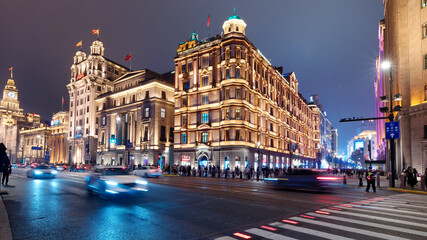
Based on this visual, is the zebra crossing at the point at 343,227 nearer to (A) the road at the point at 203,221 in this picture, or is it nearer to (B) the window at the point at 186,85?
(A) the road at the point at 203,221

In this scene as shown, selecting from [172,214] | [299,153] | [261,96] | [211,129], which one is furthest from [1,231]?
[299,153]

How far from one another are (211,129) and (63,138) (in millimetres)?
79481

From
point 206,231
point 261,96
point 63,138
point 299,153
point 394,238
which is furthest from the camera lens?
point 63,138

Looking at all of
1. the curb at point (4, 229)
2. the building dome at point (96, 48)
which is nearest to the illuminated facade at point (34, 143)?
the building dome at point (96, 48)

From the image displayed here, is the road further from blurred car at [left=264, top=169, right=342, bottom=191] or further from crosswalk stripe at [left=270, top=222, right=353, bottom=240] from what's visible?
blurred car at [left=264, top=169, right=342, bottom=191]

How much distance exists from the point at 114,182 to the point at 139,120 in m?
51.4

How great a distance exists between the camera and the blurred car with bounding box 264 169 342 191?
1777 centimetres

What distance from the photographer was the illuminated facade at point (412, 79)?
91.8ft

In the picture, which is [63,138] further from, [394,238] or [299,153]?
[394,238]

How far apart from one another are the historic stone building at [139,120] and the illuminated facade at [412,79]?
42.5 meters

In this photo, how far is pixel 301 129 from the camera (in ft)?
270

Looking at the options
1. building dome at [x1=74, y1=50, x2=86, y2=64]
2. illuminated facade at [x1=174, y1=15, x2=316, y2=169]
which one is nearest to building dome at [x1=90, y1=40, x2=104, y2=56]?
building dome at [x1=74, y1=50, x2=86, y2=64]

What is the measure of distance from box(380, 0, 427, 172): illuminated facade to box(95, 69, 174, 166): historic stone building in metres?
42.5

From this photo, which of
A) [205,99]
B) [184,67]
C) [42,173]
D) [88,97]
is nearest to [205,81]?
[205,99]
